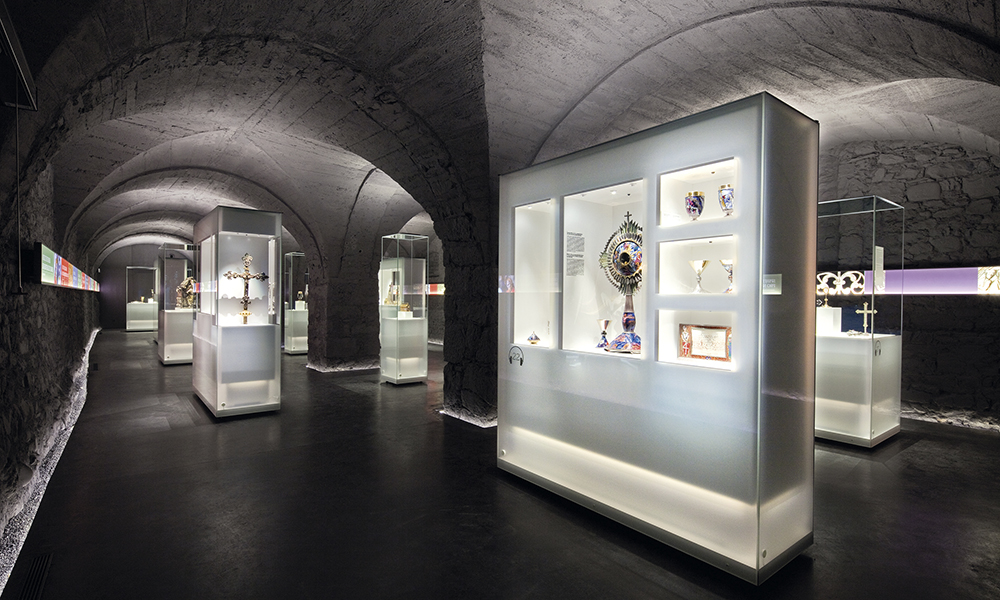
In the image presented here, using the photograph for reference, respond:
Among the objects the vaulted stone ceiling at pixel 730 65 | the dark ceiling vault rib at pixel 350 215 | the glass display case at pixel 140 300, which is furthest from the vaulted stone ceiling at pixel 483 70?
the glass display case at pixel 140 300

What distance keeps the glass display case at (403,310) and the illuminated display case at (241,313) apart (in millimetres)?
1800

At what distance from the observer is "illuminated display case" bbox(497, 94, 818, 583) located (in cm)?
235

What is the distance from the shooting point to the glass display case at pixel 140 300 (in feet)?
62.7

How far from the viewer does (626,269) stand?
3.23 meters

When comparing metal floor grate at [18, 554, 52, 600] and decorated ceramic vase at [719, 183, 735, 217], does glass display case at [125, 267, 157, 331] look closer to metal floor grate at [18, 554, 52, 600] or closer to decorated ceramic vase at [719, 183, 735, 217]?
metal floor grate at [18, 554, 52, 600]

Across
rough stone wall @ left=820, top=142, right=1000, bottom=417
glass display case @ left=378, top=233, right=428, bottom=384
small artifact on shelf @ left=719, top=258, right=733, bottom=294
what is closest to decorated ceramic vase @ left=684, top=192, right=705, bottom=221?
small artifact on shelf @ left=719, top=258, right=733, bottom=294

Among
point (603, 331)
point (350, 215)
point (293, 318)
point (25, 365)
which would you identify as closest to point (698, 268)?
point (603, 331)

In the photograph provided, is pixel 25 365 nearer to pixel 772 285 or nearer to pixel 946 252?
pixel 772 285

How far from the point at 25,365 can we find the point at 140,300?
68.1 feet

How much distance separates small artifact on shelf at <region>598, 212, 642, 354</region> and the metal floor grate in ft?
9.78

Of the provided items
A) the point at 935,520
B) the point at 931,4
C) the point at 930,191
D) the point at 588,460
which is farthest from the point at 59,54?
the point at 930,191

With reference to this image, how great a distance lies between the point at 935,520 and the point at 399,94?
5038mm

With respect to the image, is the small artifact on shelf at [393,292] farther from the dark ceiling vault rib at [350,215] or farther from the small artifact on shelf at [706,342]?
the small artifact on shelf at [706,342]

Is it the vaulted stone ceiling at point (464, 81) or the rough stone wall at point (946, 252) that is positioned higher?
the vaulted stone ceiling at point (464, 81)
